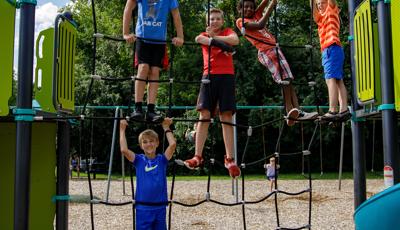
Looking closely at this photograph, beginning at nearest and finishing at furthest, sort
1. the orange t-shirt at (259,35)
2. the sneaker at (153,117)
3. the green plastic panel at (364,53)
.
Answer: the green plastic panel at (364,53), the sneaker at (153,117), the orange t-shirt at (259,35)

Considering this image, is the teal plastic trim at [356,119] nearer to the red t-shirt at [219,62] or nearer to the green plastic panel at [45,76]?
the red t-shirt at [219,62]

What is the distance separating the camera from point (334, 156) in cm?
2208

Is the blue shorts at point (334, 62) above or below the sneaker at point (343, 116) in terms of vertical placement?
above

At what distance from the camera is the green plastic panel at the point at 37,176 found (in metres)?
A: 3.80

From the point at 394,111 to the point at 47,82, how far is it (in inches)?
98.7

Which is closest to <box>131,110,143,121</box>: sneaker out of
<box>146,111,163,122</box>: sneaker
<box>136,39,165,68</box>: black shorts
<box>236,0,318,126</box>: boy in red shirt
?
<box>146,111,163,122</box>: sneaker

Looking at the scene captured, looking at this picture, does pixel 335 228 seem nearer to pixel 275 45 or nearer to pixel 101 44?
pixel 275 45

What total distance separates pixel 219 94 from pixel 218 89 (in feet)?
0.15

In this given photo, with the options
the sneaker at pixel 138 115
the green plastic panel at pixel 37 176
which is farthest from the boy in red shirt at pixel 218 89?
the green plastic panel at pixel 37 176

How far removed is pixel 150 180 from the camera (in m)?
3.70

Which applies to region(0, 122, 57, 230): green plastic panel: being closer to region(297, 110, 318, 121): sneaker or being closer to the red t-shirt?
the red t-shirt

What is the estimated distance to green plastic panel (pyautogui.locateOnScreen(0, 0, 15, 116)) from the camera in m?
3.10

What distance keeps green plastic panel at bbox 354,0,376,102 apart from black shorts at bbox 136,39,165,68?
1552 mm

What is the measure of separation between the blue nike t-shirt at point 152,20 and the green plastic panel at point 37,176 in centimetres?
107
